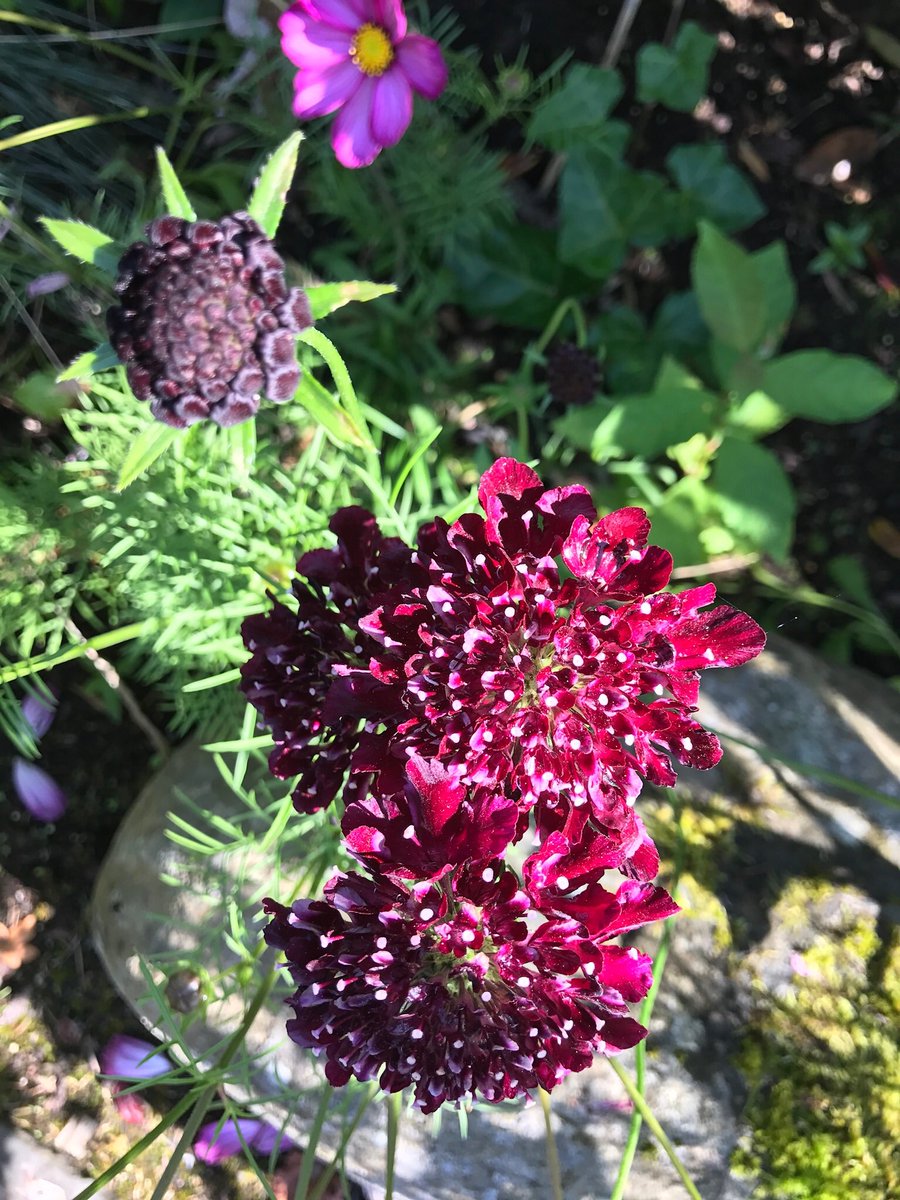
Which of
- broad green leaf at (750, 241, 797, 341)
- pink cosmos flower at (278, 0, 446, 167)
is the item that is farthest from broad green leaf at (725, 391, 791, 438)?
pink cosmos flower at (278, 0, 446, 167)

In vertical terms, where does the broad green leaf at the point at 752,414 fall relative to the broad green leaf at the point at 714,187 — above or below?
below

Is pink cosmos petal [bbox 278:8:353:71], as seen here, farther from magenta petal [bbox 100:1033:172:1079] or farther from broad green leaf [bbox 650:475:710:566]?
magenta petal [bbox 100:1033:172:1079]

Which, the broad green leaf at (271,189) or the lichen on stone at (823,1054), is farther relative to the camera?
the lichen on stone at (823,1054)

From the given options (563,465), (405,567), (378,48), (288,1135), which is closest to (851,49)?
(563,465)

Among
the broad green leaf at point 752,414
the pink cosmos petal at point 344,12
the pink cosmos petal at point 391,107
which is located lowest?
the broad green leaf at point 752,414

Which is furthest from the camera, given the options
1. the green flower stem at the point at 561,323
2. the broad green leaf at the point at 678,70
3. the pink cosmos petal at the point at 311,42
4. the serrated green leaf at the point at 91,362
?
the broad green leaf at the point at 678,70

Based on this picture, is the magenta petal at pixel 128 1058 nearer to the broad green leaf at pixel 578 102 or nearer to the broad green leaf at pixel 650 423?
the broad green leaf at pixel 650 423

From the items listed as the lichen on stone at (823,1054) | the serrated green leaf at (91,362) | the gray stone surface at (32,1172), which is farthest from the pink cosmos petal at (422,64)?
the gray stone surface at (32,1172)
